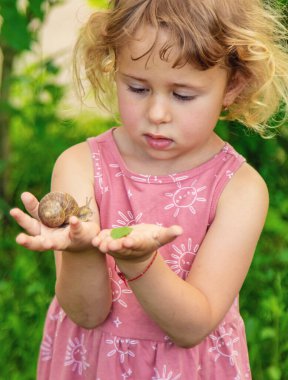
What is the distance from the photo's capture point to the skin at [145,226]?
6.96 feet

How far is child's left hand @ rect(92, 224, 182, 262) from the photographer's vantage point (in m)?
1.91

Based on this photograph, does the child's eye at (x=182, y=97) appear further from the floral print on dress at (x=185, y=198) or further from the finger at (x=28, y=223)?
the finger at (x=28, y=223)

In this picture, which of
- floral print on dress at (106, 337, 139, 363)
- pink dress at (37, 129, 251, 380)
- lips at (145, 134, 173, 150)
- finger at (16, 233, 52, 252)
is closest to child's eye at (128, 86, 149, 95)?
lips at (145, 134, 173, 150)

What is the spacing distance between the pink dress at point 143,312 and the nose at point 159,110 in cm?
25

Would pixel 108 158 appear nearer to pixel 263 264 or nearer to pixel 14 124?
pixel 263 264

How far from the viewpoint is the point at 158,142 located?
7.51 feet

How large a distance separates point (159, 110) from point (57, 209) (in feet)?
1.17

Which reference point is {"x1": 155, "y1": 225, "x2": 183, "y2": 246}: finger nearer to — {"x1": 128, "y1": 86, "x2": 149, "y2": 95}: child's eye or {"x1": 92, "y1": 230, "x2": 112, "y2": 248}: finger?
{"x1": 92, "y1": 230, "x2": 112, "y2": 248}: finger

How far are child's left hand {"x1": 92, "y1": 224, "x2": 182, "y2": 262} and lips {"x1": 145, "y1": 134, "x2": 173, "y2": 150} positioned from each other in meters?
0.34

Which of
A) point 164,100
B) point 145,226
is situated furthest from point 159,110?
point 145,226

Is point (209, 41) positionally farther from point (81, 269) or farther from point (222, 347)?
point (222, 347)

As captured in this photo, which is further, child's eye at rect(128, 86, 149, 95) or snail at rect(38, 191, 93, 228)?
child's eye at rect(128, 86, 149, 95)

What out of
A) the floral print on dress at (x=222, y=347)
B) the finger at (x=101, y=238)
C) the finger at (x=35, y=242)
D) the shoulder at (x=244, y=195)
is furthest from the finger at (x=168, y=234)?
the floral print on dress at (x=222, y=347)

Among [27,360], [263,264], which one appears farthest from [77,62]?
[263,264]
